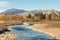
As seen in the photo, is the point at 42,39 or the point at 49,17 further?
the point at 49,17

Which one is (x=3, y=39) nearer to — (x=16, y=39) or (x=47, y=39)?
(x=16, y=39)

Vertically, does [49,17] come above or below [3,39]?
below

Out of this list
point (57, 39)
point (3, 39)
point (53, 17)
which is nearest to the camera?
point (3, 39)

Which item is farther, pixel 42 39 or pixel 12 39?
pixel 42 39

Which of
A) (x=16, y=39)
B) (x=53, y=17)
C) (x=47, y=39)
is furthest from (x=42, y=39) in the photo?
(x=53, y=17)

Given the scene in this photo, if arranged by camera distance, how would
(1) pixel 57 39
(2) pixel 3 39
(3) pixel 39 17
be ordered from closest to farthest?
(2) pixel 3 39, (1) pixel 57 39, (3) pixel 39 17

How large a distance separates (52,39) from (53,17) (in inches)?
3154

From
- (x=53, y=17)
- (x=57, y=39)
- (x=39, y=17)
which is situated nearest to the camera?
(x=57, y=39)

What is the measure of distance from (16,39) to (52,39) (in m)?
6.95

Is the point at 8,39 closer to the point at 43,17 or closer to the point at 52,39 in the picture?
the point at 52,39

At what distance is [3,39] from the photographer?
28.9 m

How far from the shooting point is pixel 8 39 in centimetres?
2923

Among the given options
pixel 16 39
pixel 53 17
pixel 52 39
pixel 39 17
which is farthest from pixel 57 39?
pixel 39 17

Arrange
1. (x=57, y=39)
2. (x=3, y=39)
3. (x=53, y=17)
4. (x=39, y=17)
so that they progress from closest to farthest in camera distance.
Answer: (x=3, y=39) < (x=57, y=39) < (x=53, y=17) < (x=39, y=17)
